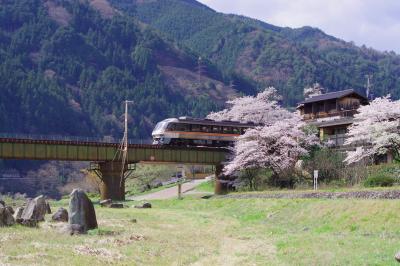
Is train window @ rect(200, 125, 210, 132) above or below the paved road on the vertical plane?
above

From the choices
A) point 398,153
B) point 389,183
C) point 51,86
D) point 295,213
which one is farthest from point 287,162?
point 51,86

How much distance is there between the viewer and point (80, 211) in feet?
86.0

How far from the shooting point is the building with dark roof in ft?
230

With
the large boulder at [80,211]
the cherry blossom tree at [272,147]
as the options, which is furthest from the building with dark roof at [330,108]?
the large boulder at [80,211]

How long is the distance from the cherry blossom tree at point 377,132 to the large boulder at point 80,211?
29583 mm

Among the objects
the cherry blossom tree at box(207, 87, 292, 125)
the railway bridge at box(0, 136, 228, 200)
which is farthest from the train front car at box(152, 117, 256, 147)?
the cherry blossom tree at box(207, 87, 292, 125)

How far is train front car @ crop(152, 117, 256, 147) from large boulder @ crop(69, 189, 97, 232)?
39.2 m

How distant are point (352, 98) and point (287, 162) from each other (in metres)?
25.6

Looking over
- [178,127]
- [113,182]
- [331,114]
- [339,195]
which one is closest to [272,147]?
[178,127]

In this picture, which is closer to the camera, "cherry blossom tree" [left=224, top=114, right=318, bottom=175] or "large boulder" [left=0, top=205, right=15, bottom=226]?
"large boulder" [left=0, top=205, right=15, bottom=226]

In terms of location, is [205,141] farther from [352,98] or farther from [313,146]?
[352,98]

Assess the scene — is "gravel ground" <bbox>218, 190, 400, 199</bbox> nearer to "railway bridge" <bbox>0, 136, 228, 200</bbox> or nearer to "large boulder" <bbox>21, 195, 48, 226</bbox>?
"large boulder" <bbox>21, 195, 48, 226</bbox>

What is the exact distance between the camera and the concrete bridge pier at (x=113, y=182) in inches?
2473

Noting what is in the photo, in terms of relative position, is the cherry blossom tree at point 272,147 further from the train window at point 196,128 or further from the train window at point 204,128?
the train window at point 196,128
